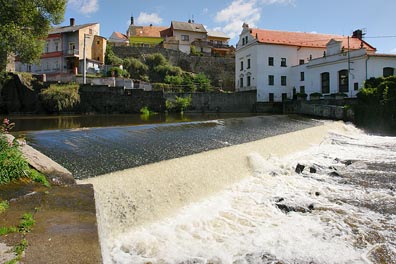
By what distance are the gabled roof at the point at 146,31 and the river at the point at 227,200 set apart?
188 ft

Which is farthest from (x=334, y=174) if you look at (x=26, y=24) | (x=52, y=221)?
(x=26, y=24)

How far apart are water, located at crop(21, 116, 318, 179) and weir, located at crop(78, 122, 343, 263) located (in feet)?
2.58

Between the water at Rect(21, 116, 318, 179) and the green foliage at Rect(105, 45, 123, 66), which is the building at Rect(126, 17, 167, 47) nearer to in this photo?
the green foliage at Rect(105, 45, 123, 66)

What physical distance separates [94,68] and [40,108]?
16708 millimetres

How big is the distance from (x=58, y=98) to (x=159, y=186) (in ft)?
77.7

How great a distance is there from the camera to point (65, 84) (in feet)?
101

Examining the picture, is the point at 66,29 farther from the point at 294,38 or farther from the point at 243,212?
the point at 243,212

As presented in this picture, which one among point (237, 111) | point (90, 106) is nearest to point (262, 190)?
point (90, 106)

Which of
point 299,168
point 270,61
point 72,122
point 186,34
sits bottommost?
point 299,168

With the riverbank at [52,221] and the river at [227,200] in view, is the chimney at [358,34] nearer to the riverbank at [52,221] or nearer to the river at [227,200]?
the river at [227,200]

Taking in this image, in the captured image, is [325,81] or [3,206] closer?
[3,206]

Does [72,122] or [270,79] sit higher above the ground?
[270,79]

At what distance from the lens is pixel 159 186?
8031 millimetres

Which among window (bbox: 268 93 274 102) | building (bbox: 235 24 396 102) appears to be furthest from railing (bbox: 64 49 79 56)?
window (bbox: 268 93 274 102)
